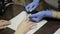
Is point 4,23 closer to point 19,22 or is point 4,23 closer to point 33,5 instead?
point 19,22

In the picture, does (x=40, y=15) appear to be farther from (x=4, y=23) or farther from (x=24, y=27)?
(x=4, y=23)

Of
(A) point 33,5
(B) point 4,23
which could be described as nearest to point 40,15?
(A) point 33,5

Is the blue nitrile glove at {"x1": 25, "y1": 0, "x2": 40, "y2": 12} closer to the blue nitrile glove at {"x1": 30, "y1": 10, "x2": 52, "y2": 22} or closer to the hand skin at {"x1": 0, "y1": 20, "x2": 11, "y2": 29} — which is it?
the blue nitrile glove at {"x1": 30, "y1": 10, "x2": 52, "y2": 22}

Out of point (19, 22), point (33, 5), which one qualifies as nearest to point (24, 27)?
point (19, 22)

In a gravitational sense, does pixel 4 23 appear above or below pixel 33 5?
below

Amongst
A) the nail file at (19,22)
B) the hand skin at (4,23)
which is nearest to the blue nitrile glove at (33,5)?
Answer: the nail file at (19,22)

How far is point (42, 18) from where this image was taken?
1.06m

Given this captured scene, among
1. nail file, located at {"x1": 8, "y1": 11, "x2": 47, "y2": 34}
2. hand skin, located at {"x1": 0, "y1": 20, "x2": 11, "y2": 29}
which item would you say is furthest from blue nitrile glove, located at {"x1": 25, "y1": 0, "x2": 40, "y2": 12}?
hand skin, located at {"x1": 0, "y1": 20, "x2": 11, "y2": 29}

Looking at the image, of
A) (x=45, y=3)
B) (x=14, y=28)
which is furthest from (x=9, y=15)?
(x=45, y=3)

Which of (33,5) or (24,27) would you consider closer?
(24,27)

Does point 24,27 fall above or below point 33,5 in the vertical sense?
below

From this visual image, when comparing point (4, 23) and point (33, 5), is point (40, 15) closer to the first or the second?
point (33, 5)

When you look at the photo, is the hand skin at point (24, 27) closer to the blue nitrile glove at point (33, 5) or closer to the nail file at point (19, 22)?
the nail file at point (19, 22)

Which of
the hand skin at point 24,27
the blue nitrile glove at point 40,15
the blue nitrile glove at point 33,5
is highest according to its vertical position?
the blue nitrile glove at point 33,5
